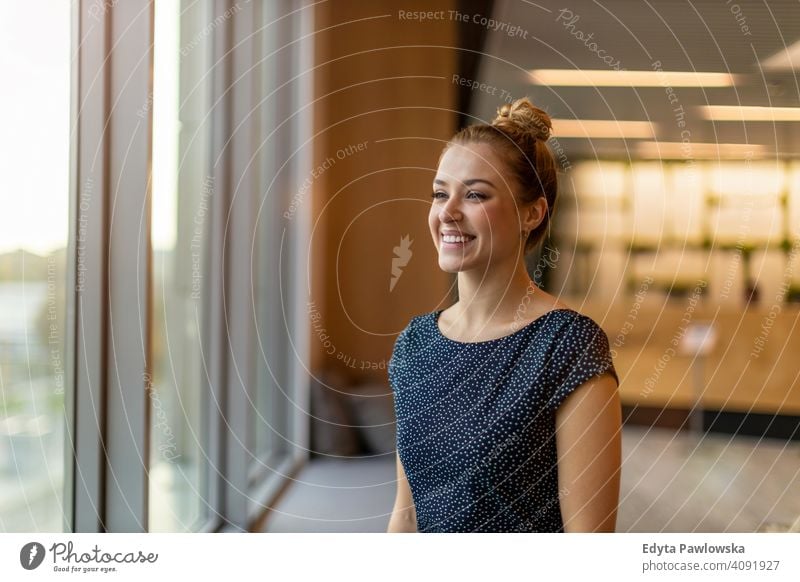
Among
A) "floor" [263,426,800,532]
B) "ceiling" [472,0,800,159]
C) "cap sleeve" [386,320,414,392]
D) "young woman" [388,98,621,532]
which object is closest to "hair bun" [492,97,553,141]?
"young woman" [388,98,621,532]

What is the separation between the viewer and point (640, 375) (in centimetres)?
76

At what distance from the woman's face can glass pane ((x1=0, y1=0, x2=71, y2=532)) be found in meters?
0.36

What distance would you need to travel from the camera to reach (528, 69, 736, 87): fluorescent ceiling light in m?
0.77

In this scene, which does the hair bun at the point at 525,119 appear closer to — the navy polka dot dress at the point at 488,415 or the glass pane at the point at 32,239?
the navy polka dot dress at the point at 488,415

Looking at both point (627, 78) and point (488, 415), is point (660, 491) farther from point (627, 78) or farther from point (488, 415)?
point (627, 78)

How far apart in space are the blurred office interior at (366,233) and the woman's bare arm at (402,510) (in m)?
0.03

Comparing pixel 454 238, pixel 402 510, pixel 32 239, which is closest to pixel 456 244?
pixel 454 238

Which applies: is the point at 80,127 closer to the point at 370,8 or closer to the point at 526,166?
the point at 370,8

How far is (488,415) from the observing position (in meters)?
0.65

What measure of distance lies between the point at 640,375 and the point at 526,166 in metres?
0.27

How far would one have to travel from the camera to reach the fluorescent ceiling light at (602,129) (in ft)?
2.41

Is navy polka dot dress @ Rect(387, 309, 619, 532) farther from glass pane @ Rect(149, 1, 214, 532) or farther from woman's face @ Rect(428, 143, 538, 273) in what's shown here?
glass pane @ Rect(149, 1, 214, 532)

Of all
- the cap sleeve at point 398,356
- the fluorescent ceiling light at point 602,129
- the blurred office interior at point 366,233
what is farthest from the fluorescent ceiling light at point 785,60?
the cap sleeve at point 398,356

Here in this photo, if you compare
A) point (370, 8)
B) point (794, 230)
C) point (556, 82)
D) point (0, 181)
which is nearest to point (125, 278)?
point (0, 181)
